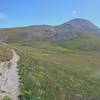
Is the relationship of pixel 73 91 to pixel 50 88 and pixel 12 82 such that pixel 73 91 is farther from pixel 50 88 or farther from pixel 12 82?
pixel 12 82

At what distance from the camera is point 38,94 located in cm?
2261

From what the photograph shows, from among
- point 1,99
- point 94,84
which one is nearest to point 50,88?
point 1,99

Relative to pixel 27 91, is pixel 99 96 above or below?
below

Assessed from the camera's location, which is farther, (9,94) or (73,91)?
(73,91)

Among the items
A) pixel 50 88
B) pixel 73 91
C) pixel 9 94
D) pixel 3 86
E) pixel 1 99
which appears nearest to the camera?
pixel 1 99

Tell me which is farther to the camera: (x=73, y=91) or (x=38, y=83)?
(x=73, y=91)

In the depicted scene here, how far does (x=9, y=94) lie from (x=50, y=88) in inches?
223

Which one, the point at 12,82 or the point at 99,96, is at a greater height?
the point at 12,82

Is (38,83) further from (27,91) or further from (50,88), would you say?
(27,91)

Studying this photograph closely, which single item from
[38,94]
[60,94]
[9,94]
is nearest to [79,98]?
[60,94]

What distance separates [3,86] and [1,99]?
4849 mm

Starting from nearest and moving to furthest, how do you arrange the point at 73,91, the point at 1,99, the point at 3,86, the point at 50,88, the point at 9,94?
1. the point at 1,99
2. the point at 9,94
3. the point at 3,86
4. the point at 50,88
5. the point at 73,91

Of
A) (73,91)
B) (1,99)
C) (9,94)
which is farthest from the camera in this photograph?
(73,91)

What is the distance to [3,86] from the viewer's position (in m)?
25.0
